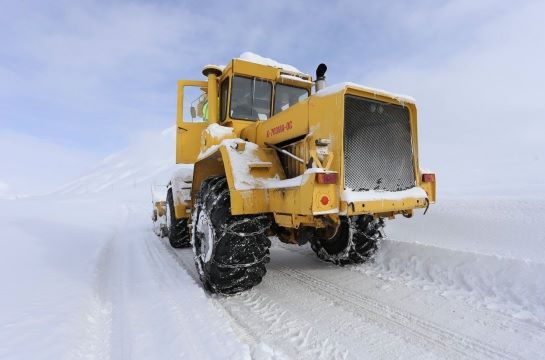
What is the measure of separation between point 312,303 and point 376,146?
171 cm

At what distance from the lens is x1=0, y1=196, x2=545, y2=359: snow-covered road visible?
2627mm

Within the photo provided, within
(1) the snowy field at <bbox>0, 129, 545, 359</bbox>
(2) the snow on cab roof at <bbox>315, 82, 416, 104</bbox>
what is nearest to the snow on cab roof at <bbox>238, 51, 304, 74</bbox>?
(2) the snow on cab roof at <bbox>315, 82, 416, 104</bbox>

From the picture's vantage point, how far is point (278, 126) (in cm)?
409

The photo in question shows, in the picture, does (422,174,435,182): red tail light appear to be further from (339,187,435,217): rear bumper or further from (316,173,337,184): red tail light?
(316,173,337,184): red tail light

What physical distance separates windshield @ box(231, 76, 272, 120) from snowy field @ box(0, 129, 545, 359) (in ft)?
7.20

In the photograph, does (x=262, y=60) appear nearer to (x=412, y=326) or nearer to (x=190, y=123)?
(x=190, y=123)

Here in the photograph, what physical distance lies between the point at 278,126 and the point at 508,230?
3451 mm

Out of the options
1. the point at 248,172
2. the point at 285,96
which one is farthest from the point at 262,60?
the point at 248,172

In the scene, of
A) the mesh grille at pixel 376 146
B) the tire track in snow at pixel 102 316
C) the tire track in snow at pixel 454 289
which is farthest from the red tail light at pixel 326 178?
the tire track in snow at pixel 102 316

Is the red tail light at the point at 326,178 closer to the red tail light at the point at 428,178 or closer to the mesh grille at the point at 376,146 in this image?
the mesh grille at the point at 376,146

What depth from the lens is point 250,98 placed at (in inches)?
205

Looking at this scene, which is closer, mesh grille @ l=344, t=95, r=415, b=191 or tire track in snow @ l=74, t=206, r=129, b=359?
tire track in snow @ l=74, t=206, r=129, b=359

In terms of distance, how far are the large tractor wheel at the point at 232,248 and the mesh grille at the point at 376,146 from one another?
3.51 ft

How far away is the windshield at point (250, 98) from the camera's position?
5133 millimetres
